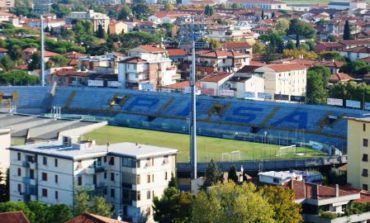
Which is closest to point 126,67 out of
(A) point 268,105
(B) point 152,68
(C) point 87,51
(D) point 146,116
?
(B) point 152,68

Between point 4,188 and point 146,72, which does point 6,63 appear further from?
point 4,188

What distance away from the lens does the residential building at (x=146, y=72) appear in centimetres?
2881

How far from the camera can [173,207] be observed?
1349 centimetres

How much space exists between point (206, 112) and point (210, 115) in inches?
8.1

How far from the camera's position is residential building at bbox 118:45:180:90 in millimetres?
28812

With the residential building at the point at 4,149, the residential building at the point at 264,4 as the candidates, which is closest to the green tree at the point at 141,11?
the residential building at the point at 264,4

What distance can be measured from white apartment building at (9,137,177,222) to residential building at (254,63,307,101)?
14.4 m

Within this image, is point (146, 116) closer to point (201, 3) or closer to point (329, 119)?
point (329, 119)

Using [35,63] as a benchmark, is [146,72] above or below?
above

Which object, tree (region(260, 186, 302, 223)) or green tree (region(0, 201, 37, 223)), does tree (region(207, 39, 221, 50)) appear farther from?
green tree (region(0, 201, 37, 223))

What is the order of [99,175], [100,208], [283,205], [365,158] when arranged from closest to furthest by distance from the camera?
1. [283,205]
2. [100,208]
3. [99,175]
4. [365,158]

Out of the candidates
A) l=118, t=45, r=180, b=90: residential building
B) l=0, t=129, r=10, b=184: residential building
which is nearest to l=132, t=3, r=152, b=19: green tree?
l=118, t=45, r=180, b=90: residential building

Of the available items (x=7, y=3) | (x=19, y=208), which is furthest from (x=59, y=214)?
(x=7, y=3)

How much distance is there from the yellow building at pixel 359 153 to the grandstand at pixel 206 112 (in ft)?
14.1
